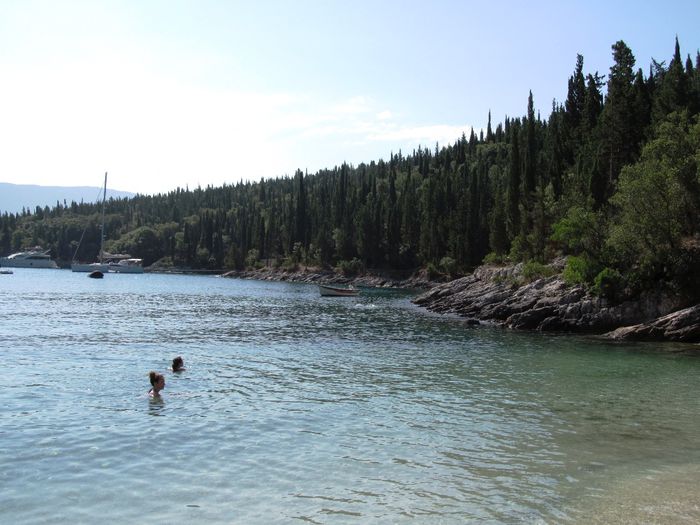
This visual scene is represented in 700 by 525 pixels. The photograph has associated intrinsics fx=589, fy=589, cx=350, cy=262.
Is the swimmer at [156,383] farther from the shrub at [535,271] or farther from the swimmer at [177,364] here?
the shrub at [535,271]

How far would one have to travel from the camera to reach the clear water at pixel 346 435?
11.7 meters

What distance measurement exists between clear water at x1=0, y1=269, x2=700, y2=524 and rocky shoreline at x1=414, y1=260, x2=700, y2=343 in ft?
23.6

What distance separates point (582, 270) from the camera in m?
49.6

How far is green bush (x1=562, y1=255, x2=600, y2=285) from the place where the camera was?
48844mm

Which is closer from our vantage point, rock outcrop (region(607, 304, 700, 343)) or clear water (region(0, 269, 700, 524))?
clear water (region(0, 269, 700, 524))

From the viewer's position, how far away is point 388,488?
41.3 feet

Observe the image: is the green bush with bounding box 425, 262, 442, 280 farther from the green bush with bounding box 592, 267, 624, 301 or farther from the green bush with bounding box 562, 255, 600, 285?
the green bush with bounding box 592, 267, 624, 301

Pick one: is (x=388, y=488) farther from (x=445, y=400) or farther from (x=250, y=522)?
(x=445, y=400)

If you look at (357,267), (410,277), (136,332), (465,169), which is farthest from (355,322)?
(465,169)

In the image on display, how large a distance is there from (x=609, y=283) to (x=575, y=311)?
3460 millimetres

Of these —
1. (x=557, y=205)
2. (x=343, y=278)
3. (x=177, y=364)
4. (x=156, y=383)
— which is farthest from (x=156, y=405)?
(x=343, y=278)

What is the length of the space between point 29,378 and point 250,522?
56.4ft

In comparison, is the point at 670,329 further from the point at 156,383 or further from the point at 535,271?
the point at 156,383

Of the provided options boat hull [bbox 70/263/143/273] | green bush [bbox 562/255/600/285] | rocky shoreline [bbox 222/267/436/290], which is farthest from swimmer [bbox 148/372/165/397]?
boat hull [bbox 70/263/143/273]
